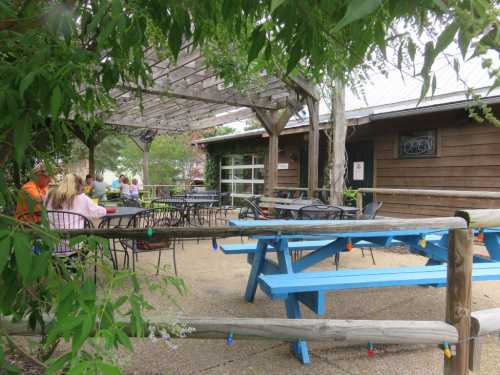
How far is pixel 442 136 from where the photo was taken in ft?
25.0

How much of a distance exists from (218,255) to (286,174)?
6283 millimetres

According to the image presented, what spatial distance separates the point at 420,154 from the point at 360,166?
5.24 ft

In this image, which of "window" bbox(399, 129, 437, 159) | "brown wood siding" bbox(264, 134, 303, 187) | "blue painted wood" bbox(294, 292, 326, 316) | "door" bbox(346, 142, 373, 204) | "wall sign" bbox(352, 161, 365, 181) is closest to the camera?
"blue painted wood" bbox(294, 292, 326, 316)

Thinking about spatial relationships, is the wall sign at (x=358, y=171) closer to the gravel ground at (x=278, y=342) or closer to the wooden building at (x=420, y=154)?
the wooden building at (x=420, y=154)

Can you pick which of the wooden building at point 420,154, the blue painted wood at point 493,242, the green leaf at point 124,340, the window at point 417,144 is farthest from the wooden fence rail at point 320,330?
the window at point 417,144

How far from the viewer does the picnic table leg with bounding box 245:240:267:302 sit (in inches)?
130

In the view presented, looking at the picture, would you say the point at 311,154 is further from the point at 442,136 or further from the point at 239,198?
the point at 239,198

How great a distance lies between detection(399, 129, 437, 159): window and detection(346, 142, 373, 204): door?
89 cm

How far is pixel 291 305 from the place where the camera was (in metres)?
2.69

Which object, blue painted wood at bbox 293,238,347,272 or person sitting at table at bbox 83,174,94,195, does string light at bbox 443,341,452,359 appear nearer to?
blue painted wood at bbox 293,238,347,272

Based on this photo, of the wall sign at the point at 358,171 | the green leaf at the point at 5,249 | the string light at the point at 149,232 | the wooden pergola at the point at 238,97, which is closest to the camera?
the green leaf at the point at 5,249

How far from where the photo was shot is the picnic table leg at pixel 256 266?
10.8 ft

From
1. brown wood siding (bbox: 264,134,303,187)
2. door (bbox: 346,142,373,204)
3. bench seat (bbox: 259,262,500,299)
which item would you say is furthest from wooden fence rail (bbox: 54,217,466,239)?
brown wood siding (bbox: 264,134,303,187)

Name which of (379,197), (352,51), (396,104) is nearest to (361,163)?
(379,197)
